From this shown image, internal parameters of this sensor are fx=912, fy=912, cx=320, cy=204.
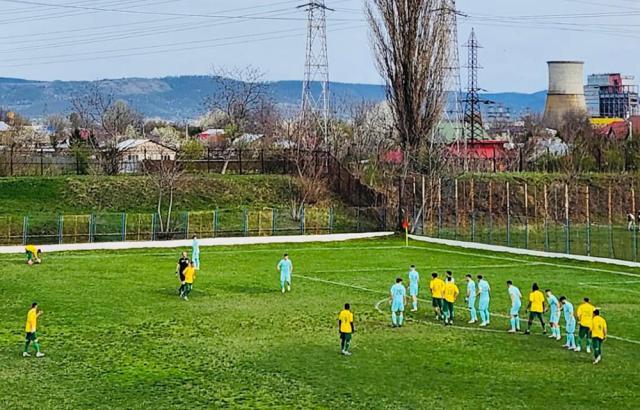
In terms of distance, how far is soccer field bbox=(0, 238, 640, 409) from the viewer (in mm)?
19719

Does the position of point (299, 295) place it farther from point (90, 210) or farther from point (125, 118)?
point (125, 118)

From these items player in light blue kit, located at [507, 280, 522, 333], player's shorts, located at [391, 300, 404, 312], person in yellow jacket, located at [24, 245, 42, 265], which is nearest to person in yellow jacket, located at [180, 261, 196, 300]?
player's shorts, located at [391, 300, 404, 312]

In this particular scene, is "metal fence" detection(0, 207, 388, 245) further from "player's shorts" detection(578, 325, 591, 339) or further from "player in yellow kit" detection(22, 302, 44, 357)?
"player's shorts" detection(578, 325, 591, 339)

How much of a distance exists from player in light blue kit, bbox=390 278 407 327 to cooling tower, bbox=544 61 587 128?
449 ft

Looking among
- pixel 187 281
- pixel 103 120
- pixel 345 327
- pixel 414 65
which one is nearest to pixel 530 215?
pixel 414 65

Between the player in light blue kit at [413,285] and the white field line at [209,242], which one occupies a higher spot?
the white field line at [209,242]

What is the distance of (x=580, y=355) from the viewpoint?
23.7 meters

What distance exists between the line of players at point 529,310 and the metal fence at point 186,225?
2833 cm

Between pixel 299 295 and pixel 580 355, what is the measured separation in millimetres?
13257

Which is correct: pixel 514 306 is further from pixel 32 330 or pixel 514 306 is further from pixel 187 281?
pixel 32 330

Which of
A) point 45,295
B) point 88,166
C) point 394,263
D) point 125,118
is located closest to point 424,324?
point 45,295

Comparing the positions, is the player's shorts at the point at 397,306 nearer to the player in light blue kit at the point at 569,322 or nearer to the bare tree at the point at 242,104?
the player in light blue kit at the point at 569,322

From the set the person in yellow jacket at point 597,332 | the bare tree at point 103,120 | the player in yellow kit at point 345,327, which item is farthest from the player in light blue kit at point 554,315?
the bare tree at point 103,120

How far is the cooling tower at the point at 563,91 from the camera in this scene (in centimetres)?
15812
